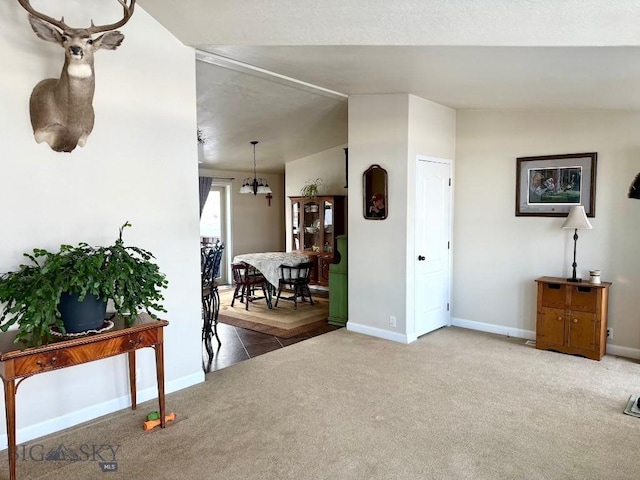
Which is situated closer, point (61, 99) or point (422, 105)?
point (61, 99)

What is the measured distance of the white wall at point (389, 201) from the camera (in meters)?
4.61

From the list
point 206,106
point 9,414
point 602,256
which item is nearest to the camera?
point 9,414

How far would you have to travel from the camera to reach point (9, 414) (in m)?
2.22

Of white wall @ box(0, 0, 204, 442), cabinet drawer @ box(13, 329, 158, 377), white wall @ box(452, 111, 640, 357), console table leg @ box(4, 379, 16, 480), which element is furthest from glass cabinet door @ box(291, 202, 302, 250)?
console table leg @ box(4, 379, 16, 480)

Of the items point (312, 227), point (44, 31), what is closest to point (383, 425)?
point (44, 31)

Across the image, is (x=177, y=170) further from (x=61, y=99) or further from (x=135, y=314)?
(x=135, y=314)

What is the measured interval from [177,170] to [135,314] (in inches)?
49.5

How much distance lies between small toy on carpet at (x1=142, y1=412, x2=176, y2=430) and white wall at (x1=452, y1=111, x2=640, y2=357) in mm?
3584

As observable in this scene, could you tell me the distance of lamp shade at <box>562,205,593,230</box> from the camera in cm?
422

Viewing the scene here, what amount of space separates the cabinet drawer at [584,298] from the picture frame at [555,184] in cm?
77

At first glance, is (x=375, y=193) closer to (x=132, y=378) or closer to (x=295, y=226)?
(x=132, y=378)

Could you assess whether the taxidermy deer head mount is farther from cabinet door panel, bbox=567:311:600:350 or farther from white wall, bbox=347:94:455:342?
cabinet door panel, bbox=567:311:600:350

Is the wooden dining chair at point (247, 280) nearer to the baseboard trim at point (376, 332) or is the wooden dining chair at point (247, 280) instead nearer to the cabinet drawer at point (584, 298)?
the baseboard trim at point (376, 332)

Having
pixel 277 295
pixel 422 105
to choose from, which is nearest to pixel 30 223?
pixel 422 105
